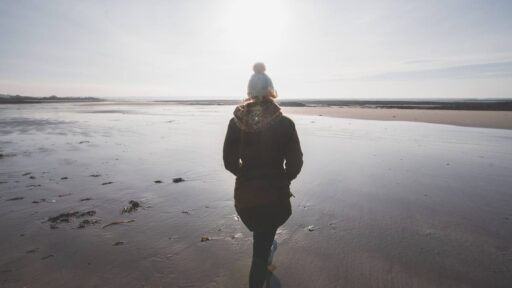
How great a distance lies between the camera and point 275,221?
2.89 meters

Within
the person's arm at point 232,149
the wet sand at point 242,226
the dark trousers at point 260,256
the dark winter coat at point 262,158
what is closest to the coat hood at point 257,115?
the dark winter coat at point 262,158

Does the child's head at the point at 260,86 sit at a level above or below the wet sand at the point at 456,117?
above

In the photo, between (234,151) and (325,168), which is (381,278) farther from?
(325,168)

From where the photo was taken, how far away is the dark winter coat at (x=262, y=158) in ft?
Answer: 8.84

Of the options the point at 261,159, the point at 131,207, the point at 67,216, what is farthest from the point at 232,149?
the point at 67,216

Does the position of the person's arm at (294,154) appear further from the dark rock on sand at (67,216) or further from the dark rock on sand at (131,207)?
the dark rock on sand at (67,216)

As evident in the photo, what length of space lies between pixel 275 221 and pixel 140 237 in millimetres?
2590

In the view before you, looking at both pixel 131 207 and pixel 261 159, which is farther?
pixel 131 207

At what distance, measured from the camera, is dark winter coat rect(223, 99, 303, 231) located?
2.69 m

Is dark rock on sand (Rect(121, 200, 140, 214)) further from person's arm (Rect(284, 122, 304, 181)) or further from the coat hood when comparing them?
person's arm (Rect(284, 122, 304, 181))

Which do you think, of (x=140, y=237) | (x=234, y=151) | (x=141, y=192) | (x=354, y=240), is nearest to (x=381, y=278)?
(x=354, y=240)

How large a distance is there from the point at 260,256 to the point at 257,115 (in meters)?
1.40

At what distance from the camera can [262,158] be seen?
2.74 meters

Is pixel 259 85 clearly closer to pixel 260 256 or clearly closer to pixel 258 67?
pixel 258 67
